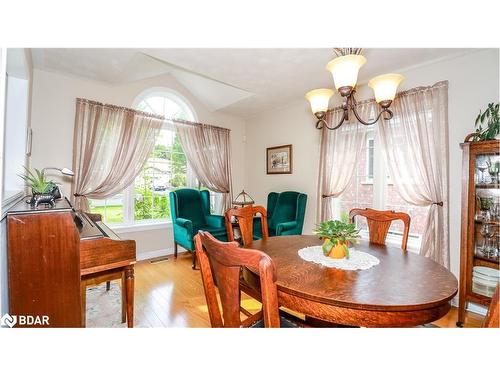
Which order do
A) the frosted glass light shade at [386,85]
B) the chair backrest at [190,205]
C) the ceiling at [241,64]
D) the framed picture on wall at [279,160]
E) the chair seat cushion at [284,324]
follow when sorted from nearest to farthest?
the chair seat cushion at [284,324]
the frosted glass light shade at [386,85]
the ceiling at [241,64]
the chair backrest at [190,205]
the framed picture on wall at [279,160]

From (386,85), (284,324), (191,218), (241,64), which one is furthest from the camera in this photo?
(191,218)

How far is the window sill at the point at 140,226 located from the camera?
11.0ft

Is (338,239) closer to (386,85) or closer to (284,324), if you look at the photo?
(284,324)

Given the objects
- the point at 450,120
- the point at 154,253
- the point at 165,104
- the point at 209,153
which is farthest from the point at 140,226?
the point at 450,120

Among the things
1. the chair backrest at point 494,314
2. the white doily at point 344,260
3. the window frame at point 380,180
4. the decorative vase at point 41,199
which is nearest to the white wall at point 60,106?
the decorative vase at point 41,199

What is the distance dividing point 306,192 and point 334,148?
2.68ft

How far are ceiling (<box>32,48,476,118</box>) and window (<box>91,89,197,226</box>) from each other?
45cm

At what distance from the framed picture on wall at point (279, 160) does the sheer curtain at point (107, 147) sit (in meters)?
2.00

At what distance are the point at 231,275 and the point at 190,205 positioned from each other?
2986 mm

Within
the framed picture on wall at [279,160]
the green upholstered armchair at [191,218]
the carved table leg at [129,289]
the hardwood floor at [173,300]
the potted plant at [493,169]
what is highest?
the framed picture on wall at [279,160]

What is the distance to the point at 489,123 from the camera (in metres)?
1.94

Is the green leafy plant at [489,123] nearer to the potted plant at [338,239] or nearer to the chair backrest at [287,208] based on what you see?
the potted plant at [338,239]

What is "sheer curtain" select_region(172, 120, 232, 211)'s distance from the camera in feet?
12.9

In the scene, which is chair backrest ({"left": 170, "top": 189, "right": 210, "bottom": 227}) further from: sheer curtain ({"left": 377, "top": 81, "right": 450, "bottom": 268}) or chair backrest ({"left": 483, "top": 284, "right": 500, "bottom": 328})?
chair backrest ({"left": 483, "top": 284, "right": 500, "bottom": 328})
